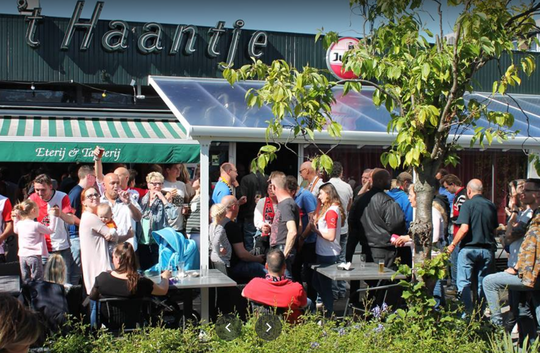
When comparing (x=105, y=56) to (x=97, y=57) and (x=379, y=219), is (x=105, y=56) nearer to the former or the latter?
(x=97, y=57)

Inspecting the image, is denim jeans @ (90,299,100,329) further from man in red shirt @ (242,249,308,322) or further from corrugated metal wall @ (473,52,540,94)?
corrugated metal wall @ (473,52,540,94)

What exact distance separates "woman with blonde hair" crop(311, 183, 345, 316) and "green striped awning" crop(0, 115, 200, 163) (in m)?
3.50

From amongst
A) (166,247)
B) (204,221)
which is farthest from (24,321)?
(204,221)

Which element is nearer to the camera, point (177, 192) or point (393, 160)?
point (393, 160)

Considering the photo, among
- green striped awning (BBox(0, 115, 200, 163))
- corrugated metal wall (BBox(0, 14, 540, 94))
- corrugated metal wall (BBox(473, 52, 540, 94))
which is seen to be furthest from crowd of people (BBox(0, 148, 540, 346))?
corrugated metal wall (BBox(473, 52, 540, 94))

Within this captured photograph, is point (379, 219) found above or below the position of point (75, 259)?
above

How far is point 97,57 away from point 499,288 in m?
9.35

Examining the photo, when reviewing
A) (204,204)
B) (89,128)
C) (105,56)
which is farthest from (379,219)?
(105,56)

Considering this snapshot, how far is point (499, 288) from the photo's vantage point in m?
6.23

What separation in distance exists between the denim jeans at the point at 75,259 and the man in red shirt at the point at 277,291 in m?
2.99

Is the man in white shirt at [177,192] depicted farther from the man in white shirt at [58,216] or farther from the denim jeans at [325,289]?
Result: the denim jeans at [325,289]

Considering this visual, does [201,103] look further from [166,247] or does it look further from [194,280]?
[194,280]

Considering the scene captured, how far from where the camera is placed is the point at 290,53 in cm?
1395

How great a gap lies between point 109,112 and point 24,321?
10.9 metres
